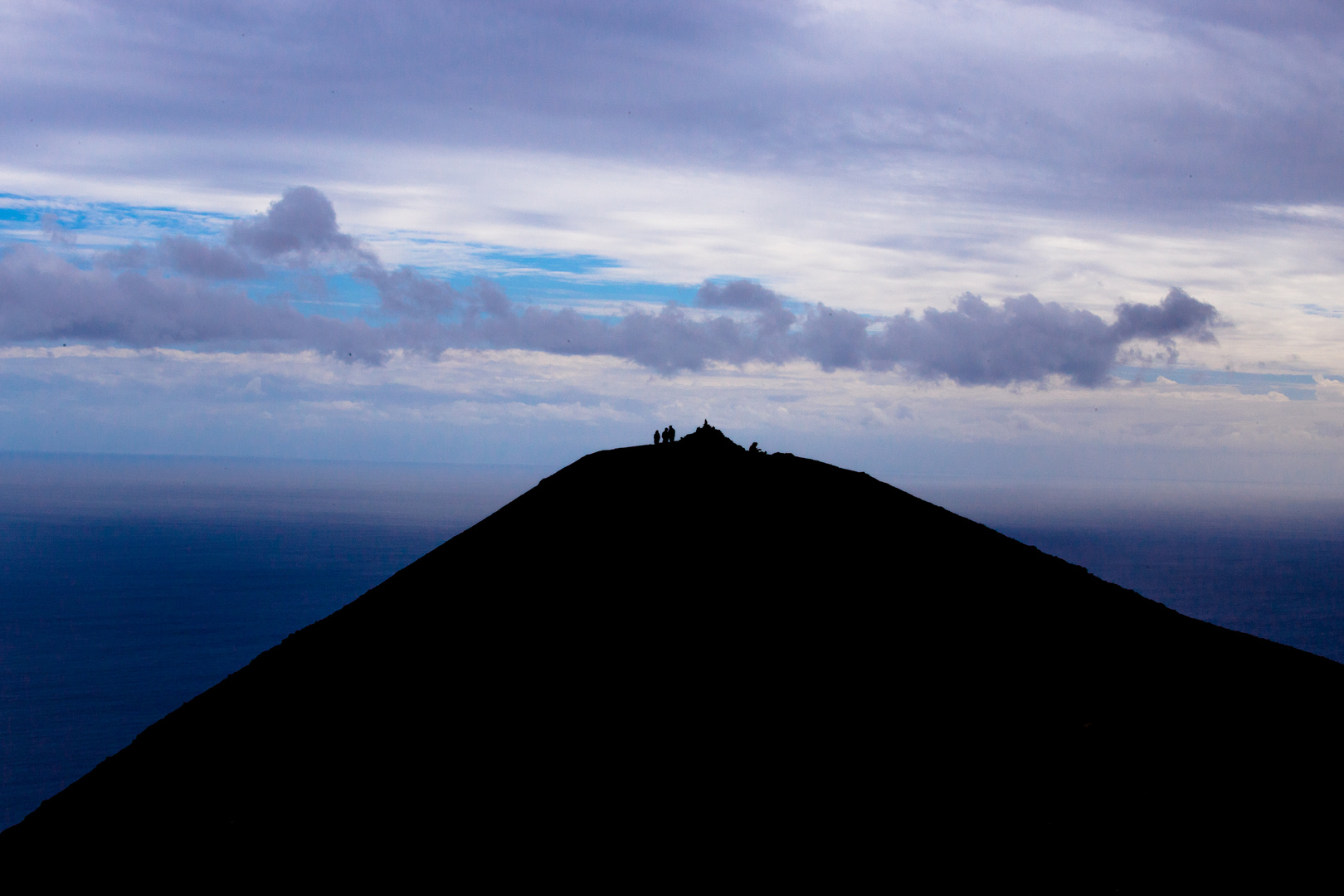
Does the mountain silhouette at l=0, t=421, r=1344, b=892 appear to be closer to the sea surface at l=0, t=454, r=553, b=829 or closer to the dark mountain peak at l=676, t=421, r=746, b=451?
the dark mountain peak at l=676, t=421, r=746, b=451

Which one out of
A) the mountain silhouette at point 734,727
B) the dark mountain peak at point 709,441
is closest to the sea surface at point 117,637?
the mountain silhouette at point 734,727

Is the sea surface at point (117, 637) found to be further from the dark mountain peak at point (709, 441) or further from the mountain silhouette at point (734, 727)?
the dark mountain peak at point (709, 441)

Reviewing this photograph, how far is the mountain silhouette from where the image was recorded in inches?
598

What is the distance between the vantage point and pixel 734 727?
1750cm

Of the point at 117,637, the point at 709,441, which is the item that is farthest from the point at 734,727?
the point at 117,637

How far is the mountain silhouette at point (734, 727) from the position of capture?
49.9 feet

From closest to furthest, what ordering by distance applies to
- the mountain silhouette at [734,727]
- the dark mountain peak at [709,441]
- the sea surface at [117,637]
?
the mountain silhouette at [734,727], the dark mountain peak at [709,441], the sea surface at [117,637]

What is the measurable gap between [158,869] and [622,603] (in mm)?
11048

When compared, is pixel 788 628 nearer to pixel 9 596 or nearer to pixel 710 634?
pixel 710 634

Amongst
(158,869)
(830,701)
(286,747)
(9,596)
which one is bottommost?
(9,596)

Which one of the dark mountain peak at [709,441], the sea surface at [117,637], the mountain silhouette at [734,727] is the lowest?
the sea surface at [117,637]

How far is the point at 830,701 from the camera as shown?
1839 centimetres

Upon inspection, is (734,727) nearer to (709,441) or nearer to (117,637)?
(709,441)

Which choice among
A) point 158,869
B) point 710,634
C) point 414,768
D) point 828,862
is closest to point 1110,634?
point 710,634
